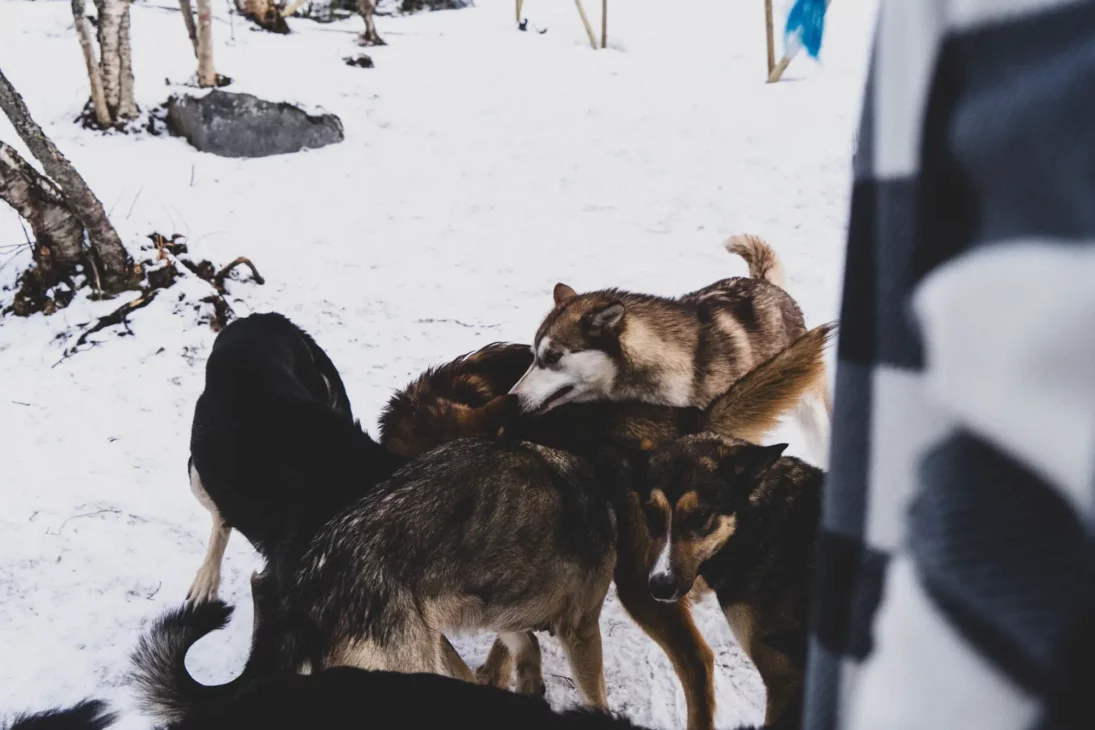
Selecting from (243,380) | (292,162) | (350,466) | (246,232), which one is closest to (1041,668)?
(350,466)

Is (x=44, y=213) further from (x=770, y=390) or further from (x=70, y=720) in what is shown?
(x=770, y=390)

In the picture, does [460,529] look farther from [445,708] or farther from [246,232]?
[246,232]

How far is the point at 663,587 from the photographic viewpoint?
2.40 m

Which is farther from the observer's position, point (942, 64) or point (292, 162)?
point (292, 162)

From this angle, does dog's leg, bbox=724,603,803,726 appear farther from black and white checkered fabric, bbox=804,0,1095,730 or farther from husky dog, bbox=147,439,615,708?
black and white checkered fabric, bbox=804,0,1095,730

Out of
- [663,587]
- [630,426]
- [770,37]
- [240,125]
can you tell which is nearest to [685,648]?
[663,587]

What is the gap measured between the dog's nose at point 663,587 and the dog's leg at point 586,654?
0.41 meters

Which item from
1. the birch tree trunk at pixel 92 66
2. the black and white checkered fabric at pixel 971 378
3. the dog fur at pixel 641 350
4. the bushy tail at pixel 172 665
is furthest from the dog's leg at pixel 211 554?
the birch tree trunk at pixel 92 66

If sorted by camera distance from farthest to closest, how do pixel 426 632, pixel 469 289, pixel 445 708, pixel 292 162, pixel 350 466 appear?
pixel 292 162 < pixel 469 289 < pixel 350 466 < pixel 426 632 < pixel 445 708

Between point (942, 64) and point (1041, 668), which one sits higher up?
point (942, 64)

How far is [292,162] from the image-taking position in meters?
8.25

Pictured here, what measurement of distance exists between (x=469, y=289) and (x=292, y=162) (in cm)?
339

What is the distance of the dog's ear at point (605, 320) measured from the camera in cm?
358

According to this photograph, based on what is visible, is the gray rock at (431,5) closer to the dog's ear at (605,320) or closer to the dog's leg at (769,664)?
the dog's ear at (605,320)
